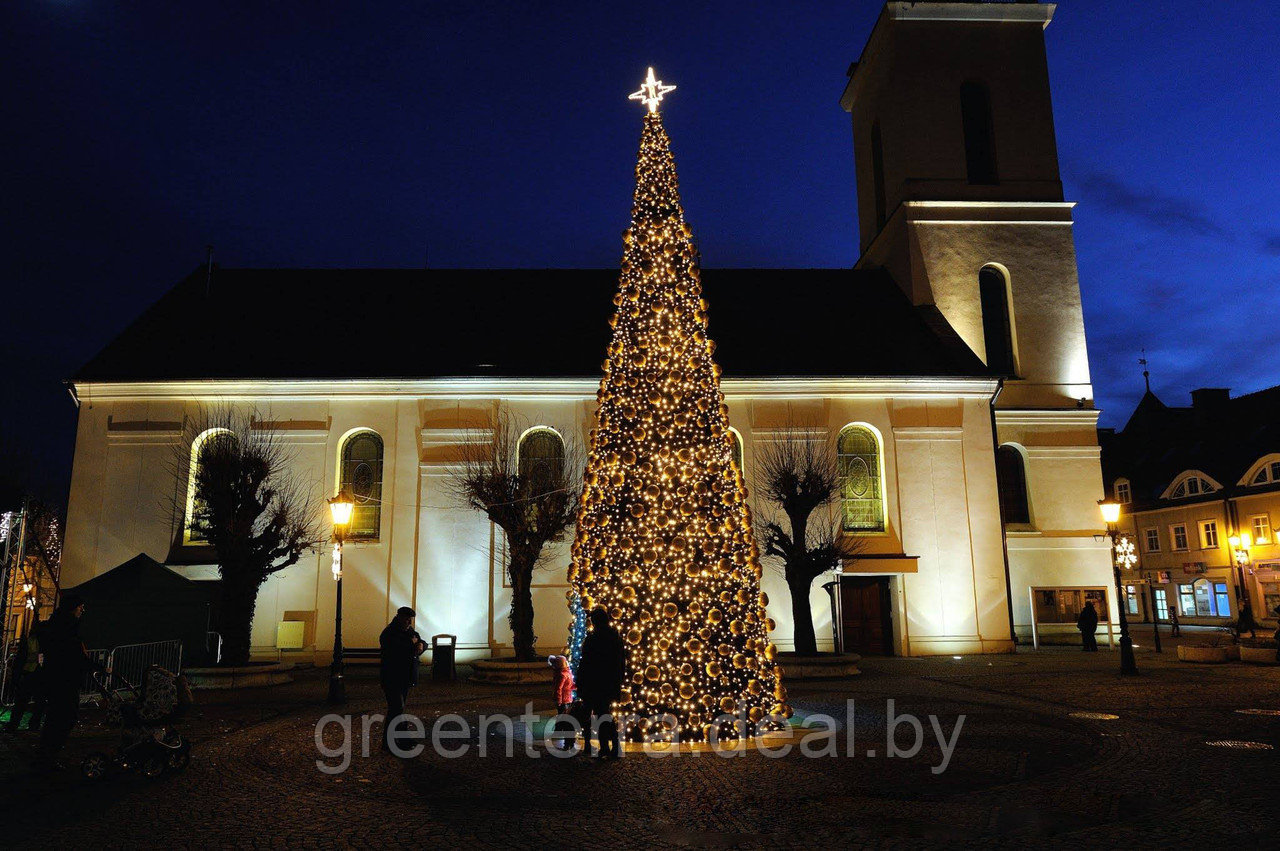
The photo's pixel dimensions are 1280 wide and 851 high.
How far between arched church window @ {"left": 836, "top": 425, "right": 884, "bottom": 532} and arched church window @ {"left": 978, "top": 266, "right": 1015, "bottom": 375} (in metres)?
6.60

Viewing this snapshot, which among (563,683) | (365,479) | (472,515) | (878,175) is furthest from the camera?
(878,175)

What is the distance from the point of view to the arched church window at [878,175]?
3177cm

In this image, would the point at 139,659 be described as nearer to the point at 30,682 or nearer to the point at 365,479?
the point at 365,479

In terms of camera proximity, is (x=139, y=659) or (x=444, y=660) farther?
(x=444, y=660)

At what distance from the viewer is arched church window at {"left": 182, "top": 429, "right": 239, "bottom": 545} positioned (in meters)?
20.0

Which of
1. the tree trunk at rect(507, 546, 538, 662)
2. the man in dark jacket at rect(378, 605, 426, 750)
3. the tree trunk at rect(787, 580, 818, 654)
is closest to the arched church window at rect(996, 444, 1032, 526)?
the tree trunk at rect(787, 580, 818, 654)

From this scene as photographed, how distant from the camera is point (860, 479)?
24953mm

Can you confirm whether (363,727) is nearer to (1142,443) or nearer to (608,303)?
(608,303)

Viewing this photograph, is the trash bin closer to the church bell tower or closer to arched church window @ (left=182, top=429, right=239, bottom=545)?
arched church window @ (left=182, top=429, right=239, bottom=545)

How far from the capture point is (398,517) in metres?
23.5

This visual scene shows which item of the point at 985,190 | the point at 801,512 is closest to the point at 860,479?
the point at 801,512

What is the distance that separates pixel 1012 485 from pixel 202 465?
2449 cm

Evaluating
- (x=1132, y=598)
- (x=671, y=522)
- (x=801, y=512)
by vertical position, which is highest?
(x=801, y=512)

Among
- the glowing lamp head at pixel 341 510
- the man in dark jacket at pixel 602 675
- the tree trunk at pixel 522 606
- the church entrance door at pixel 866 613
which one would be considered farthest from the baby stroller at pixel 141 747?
the church entrance door at pixel 866 613
